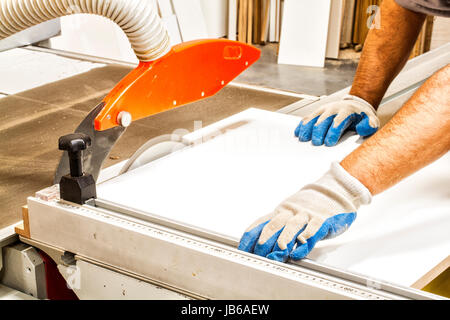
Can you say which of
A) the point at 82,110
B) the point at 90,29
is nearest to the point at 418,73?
the point at 82,110

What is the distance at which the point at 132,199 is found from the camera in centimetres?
172

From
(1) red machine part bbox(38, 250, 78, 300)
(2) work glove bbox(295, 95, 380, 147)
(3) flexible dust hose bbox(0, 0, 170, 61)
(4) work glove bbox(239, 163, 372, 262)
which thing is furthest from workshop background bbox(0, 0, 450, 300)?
(4) work glove bbox(239, 163, 372, 262)

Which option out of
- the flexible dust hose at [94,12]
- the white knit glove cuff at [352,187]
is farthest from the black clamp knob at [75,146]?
the white knit glove cuff at [352,187]

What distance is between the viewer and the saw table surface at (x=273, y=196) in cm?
145

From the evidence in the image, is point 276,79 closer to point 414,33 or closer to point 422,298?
point 414,33

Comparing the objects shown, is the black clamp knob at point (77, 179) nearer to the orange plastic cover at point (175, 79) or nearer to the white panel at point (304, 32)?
the orange plastic cover at point (175, 79)

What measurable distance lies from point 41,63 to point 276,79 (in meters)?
1.79

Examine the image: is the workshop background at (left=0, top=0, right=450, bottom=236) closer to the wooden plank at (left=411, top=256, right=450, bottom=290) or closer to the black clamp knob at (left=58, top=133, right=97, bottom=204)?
the black clamp knob at (left=58, top=133, right=97, bottom=204)

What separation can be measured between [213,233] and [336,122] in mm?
791

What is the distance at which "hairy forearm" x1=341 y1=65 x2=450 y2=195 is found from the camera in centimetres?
149

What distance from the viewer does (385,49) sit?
215 centimetres

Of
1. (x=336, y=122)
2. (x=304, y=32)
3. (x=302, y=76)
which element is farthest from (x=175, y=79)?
(x=304, y=32)

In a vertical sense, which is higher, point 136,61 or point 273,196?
point 273,196

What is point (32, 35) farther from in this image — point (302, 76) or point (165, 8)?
point (302, 76)
